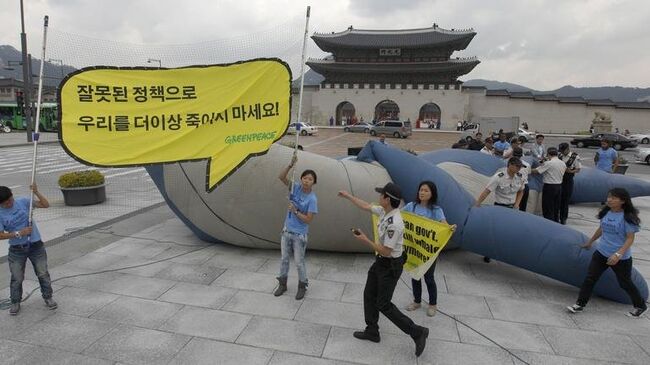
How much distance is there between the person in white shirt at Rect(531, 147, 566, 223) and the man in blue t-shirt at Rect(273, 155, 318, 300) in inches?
218

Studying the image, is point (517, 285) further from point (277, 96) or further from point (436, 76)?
point (436, 76)

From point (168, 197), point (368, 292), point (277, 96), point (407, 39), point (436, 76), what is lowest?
point (368, 292)

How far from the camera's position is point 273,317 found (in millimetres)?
4488

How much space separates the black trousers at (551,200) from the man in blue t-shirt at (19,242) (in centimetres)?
841

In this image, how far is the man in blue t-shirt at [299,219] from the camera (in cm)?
461

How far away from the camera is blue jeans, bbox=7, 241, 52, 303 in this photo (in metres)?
4.33

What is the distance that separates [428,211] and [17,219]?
441 cm

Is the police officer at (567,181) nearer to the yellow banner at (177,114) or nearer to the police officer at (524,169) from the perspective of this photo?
the police officer at (524,169)

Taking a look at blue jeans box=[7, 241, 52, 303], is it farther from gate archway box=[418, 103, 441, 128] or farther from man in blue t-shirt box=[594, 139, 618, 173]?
gate archway box=[418, 103, 441, 128]

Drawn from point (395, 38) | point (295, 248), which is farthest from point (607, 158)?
point (395, 38)

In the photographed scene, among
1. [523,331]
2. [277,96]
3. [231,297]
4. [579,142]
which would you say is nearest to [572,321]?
[523,331]

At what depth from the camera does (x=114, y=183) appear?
13.4 metres

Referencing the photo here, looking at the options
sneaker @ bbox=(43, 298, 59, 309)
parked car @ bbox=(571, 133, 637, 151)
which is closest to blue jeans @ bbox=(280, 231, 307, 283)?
sneaker @ bbox=(43, 298, 59, 309)

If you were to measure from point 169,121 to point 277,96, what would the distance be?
4.29 ft
